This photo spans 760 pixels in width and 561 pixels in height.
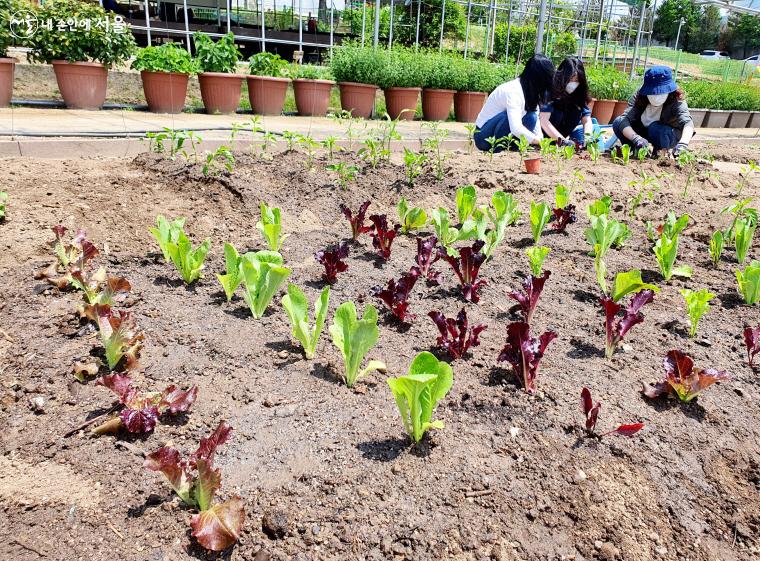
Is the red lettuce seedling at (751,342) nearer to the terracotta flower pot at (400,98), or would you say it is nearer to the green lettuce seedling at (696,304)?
the green lettuce seedling at (696,304)

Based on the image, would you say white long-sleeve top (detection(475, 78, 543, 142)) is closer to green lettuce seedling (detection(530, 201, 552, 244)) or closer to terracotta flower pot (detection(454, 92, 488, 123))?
green lettuce seedling (detection(530, 201, 552, 244))

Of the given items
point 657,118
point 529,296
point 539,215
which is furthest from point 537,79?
point 529,296

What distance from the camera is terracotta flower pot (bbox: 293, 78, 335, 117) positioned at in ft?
36.6

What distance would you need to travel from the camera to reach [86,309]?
245 centimetres

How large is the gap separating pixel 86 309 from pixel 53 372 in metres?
0.33

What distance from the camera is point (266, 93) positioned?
1077 centimetres

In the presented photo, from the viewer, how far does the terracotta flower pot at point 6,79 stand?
8234 mm

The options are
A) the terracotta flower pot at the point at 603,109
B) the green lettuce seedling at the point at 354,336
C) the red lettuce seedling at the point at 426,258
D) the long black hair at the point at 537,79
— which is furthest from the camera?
the terracotta flower pot at the point at 603,109

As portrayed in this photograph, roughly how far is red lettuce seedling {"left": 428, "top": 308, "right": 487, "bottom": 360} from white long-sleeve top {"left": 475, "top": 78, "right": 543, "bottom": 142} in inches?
174

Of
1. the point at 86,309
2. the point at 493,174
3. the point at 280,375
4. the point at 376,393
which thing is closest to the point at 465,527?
the point at 376,393

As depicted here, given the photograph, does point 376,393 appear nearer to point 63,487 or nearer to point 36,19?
point 63,487

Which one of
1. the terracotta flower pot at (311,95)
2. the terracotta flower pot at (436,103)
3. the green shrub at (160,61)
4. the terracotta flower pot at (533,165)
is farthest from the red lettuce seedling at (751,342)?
the terracotta flower pot at (436,103)

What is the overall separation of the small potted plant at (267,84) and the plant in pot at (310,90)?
1.13ft

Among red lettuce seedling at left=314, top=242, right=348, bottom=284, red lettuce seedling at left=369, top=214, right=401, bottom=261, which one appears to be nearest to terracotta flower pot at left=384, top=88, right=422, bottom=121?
red lettuce seedling at left=369, top=214, right=401, bottom=261
